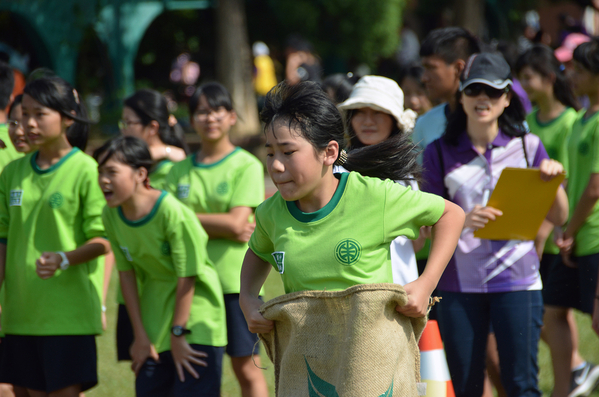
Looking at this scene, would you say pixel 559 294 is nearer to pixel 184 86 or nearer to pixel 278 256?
pixel 278 256

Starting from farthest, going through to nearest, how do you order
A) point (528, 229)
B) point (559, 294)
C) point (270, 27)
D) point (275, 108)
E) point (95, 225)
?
1. point (270, 27)
2. point (559, 294)
3. point (95, 225)
4. point (528, 229)
5. point (275, 108)

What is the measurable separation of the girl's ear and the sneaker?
2.83 metres

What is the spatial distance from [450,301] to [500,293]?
0.81 ft

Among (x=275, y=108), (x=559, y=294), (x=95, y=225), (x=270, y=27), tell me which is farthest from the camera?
(x=270, y=27)

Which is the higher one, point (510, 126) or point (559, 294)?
point (510, 126)

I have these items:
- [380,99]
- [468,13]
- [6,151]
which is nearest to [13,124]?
[6,151]

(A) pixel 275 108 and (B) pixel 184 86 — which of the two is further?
(B) pixel 184 86

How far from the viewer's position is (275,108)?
2.56 meters

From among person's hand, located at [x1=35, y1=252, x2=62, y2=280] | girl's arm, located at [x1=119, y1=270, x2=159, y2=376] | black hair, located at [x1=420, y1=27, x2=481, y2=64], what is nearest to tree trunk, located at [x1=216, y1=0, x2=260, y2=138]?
black hair, located at [x1=420, y1=27, x2=481, y2=64]

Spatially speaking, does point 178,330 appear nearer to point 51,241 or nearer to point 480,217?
point 51,241

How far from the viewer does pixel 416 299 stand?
244cm

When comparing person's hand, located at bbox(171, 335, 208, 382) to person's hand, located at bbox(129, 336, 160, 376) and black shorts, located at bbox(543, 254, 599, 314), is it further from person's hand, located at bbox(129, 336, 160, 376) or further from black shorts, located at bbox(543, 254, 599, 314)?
black shorts, located at bbox(543, 254, 599, 314)

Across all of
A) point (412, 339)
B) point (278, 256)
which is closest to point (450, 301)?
point (412, 339)

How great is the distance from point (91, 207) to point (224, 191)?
2.59 ft
